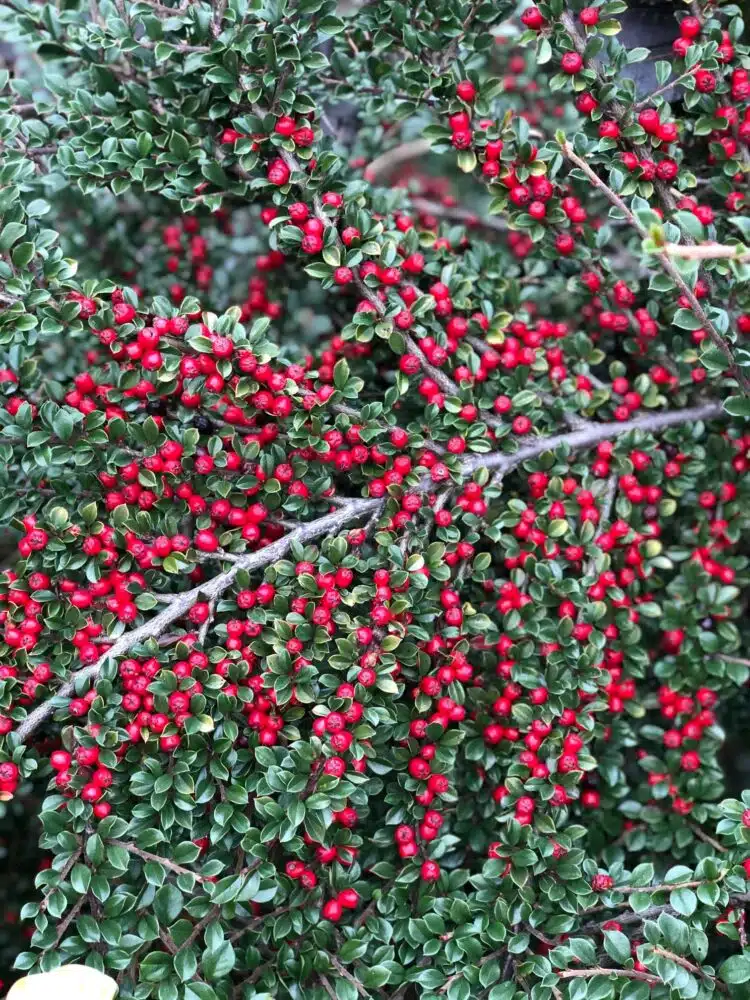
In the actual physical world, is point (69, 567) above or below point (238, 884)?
above

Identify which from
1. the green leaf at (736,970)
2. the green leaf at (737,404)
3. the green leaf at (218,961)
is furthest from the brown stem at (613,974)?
the green leaf at (737,404)

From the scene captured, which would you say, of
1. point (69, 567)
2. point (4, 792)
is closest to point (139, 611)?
point (69, 567)

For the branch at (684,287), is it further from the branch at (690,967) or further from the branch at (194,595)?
Result: the branch at (690,967)

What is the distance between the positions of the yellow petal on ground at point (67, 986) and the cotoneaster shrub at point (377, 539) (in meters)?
0.11

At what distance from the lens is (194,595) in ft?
6.15

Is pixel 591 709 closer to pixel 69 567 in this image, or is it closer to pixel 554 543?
pixel 554 543

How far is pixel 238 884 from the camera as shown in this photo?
5.58 ft

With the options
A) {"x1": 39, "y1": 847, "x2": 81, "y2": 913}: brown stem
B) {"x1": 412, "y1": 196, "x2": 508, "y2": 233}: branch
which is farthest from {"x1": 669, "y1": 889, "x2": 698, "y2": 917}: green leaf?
{"x1": 412, "y1": 196, "x2": 508, "y2": 233}: branch

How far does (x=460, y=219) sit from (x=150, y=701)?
205cm

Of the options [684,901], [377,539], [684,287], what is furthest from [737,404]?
[684,901]

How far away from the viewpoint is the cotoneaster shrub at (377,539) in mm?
1771

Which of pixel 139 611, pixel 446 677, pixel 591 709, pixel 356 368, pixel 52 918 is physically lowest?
pixel 52 918

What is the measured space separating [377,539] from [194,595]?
39 centimetres

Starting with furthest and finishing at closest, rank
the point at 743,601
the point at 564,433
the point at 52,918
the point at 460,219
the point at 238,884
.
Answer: the point at 460,219
the point at 743,601
the point at 564,433
the point at 52,918
the point at 238,884
